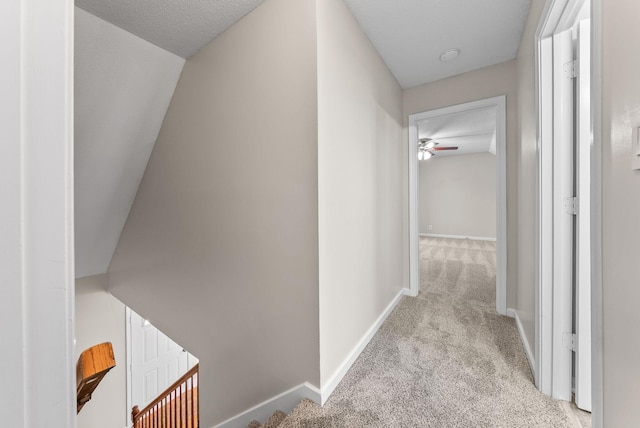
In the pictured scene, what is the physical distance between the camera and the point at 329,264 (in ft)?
4.72

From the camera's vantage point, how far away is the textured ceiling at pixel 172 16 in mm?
1555

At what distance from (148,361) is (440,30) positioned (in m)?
5.76

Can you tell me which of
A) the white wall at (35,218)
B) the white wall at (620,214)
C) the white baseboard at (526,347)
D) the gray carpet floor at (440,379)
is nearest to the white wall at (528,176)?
the white baseboard at (526,347)

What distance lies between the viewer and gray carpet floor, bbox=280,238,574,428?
49.7 inches

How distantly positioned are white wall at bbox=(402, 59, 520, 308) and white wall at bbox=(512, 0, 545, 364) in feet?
1.19

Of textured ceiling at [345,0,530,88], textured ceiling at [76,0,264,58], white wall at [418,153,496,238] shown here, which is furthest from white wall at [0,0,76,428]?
white wall at [418,153,496,238]

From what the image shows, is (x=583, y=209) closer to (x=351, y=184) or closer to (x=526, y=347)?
(x=526, y=347)

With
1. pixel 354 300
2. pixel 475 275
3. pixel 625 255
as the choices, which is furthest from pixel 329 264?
pixel 475 275

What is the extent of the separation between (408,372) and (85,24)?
3093mm

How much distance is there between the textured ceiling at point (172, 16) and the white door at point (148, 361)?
388 centimetres

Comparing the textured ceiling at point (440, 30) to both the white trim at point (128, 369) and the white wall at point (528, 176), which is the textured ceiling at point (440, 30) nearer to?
the white wall at point (528, 176)

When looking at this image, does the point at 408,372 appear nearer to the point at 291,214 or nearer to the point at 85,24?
the point at 291,214

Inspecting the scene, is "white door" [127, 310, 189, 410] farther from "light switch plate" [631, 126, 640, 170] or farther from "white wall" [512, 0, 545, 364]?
"light switch plate" [631, 126, 640, 170]

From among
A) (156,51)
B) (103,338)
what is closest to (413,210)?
(156,51)
